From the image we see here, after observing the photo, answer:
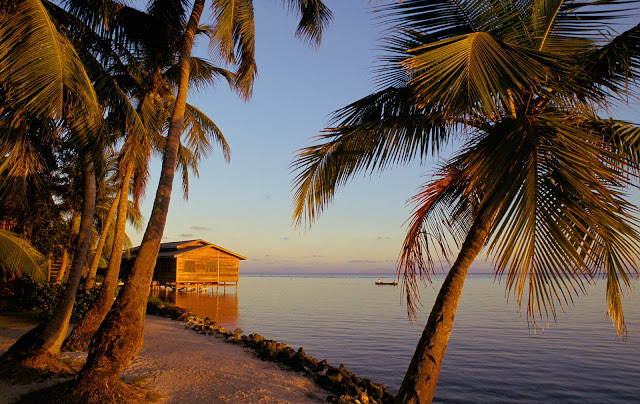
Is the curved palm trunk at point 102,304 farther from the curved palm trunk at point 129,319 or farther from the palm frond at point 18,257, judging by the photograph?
the curved palm trunk at point 129,319

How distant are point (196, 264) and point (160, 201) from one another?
31.3 meters

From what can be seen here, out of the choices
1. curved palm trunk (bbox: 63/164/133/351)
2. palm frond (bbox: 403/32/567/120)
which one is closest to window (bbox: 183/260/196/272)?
curved palm trunk (bbox: 63/164/133/351)

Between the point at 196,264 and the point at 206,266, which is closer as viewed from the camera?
the point at 196,264

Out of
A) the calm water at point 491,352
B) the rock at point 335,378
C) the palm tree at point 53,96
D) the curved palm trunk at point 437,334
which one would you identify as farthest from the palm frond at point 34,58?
the calm water at point 491,352

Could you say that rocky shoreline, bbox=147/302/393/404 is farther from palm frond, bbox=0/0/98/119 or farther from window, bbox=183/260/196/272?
window, bbox=183/260/196/272

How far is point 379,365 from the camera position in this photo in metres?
12.6

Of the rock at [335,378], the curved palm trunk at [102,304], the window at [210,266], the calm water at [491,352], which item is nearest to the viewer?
the rock at [335,378]

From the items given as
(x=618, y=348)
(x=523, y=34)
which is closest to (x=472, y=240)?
(x=523, y=34)

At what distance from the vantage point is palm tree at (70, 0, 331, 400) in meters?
5.50

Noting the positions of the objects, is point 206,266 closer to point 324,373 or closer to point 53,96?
point 324,373

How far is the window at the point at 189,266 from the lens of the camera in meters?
35.7

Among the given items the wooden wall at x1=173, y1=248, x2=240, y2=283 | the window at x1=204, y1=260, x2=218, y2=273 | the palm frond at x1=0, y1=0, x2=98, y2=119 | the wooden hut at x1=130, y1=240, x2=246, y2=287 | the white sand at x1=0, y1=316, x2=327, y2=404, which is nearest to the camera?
the palm frond at x1=0, y1=0, x2=98, y2=119

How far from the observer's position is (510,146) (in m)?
3.40

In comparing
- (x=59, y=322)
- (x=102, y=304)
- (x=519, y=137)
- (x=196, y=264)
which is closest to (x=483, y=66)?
(x=519, y=137)
